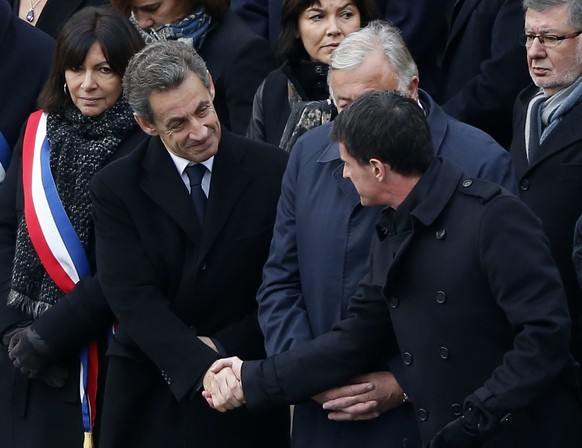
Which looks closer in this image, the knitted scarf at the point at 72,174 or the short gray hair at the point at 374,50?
the short gray hair at the point at 374,50

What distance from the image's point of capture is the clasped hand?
14.2 ft

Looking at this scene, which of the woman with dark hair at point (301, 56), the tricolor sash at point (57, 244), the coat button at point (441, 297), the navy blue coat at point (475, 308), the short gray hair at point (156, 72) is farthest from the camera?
the woman with dark hair at point (301, 56)

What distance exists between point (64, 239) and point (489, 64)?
183cm

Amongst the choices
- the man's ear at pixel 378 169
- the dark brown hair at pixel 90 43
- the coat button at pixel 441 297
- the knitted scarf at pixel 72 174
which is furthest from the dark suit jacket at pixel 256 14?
the coat button at pixel 441 297

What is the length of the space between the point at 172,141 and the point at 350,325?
0.96 metres

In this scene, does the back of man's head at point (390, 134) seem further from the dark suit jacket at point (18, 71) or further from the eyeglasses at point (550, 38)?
the dark suit jacket at point (18, 71)

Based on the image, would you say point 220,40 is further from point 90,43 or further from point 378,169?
point 378,169

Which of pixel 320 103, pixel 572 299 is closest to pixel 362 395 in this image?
pixel 572 299

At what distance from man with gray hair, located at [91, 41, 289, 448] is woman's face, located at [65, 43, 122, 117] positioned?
45cm

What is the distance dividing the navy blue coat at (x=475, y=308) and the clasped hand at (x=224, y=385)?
51 cm

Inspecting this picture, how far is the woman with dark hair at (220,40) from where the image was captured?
5.67 m

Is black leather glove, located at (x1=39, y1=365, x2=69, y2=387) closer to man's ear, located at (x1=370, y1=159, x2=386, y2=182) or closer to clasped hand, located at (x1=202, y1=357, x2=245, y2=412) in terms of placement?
clasped hand, located at (x1=202, y1=357, x2=245, y2=412)

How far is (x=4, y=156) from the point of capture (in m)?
5.71

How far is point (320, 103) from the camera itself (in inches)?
199
